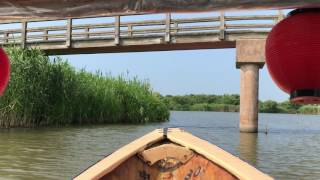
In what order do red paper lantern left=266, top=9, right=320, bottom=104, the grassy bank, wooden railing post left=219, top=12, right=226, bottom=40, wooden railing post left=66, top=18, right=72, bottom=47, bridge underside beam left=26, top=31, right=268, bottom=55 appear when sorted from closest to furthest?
red paper lantern left=266, top=9, right=320, bottom=104 → the grassy bank → wooden railing post left=219, top=12, right=226, bottom=40 → bridge underside beam left=26, top=31, right=268, bottom=55 → wooden railing post left=66, top=18, right=72, bottom=47

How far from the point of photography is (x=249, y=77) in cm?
1442

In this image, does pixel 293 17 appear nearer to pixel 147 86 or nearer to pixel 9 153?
pixel 9 153

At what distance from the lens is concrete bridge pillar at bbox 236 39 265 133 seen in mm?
14055

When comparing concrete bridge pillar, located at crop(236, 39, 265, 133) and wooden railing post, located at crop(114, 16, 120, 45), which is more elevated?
wooden railing post, located at crop(114, 16, 120, 45)

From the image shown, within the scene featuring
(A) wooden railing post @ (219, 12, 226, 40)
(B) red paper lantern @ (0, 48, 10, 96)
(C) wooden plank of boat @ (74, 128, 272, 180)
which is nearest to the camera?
(B) red paper lantern @ (0, 48, 10, 96)

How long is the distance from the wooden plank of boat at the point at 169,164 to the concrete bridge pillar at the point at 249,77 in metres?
11.0

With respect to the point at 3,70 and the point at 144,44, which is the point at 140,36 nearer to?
the point at 144,44

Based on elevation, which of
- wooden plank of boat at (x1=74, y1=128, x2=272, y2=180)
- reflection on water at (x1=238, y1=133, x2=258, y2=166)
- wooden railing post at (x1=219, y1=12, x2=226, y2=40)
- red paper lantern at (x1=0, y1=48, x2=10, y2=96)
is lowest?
reflection on water at (x1=238, y1=133, x2=258, y2=166)

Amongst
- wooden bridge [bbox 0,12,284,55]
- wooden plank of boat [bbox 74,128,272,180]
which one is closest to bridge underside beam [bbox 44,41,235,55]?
wooden bridge [bbox 0,12,284,55]

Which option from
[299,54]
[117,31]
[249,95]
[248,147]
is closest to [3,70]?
[299,54]

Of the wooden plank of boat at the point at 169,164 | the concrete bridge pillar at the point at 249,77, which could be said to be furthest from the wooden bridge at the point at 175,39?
the wooden plank of boat at the point at 169,164

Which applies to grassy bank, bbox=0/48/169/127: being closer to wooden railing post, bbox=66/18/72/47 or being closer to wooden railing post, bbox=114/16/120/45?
wooden railing post, bbox=66/18/72/47

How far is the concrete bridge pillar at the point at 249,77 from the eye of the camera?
14.1 metres

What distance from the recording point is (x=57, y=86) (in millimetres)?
15164
